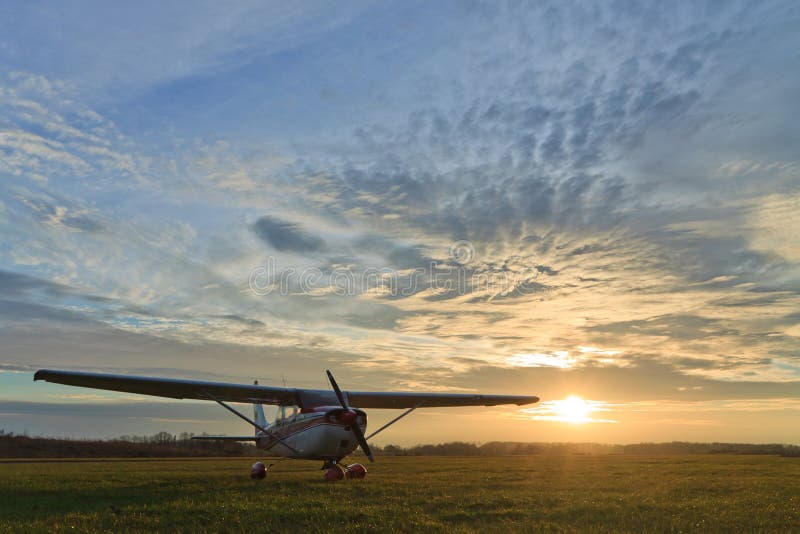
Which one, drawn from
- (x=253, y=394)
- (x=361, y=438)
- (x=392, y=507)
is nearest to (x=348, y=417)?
(x=361, y=438)

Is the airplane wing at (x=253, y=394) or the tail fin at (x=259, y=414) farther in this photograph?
the tail fin at (x=259, y=414)

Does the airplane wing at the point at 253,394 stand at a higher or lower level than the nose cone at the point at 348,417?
higher

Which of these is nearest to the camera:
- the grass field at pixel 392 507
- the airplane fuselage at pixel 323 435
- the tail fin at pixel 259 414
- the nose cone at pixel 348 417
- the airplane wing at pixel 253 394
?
the grass field at pixel 392 507

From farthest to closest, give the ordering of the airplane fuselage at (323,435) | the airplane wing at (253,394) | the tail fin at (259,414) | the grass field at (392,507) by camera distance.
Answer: the tail fin at (259,414) < the airplane fuselage at (323,435) < the airplane wing at (253,394) < the grass field at (392,507)

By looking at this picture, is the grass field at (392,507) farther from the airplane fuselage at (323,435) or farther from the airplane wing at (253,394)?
the airplane wing at (253,394)

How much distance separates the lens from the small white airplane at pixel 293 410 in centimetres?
1919

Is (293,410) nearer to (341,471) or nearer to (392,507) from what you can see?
(341,471)

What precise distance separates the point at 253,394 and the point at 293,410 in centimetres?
183

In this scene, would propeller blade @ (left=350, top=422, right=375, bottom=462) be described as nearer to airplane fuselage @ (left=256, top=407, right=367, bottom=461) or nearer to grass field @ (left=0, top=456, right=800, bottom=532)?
airplane fuselage @ (left=256, top=407, right=367, bottom=461)

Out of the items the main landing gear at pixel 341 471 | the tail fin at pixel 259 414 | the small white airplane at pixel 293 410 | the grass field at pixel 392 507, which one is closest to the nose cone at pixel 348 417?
the small white airplane at pixel 293 410

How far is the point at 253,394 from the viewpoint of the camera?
74.4 ft

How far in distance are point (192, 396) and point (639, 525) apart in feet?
57.9

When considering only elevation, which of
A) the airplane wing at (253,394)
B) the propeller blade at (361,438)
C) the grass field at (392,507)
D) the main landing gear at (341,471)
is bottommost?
the main landing gear at (341,471)

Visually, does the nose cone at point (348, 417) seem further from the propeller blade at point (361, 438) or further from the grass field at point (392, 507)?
the grass field at point (392, 507)
